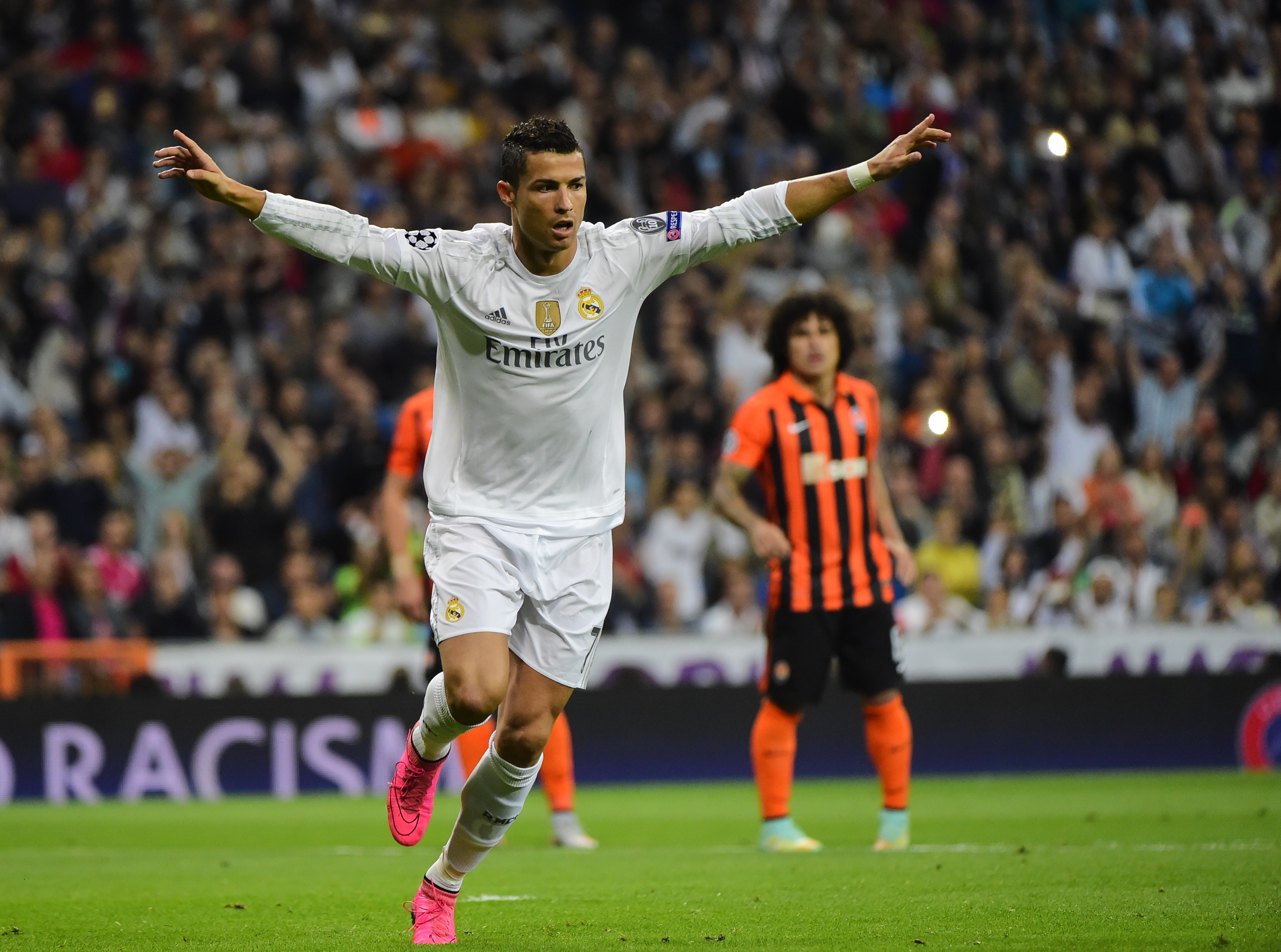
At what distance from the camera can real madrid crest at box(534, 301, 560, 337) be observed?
5.36 m

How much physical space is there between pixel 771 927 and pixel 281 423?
9.74 meters

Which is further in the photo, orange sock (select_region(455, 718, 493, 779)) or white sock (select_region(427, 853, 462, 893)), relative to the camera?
orange sock (select_region(455, 718, 493, 779))

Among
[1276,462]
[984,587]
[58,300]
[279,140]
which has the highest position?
[279,140]

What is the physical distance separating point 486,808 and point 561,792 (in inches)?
123

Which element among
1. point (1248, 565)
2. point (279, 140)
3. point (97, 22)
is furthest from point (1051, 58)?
point (97, 22)

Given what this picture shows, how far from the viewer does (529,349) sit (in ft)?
17.5

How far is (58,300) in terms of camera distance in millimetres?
14430

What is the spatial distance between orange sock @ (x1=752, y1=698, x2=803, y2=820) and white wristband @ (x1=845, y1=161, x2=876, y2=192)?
3.22 meters

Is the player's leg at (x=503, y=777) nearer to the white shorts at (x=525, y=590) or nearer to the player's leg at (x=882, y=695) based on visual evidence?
the white shorts at (x=525, y=590)

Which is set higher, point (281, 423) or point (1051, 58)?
point (1051, 58)

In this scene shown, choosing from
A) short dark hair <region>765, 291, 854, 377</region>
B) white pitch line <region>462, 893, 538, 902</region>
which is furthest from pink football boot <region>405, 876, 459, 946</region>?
short dark hair <region>765, 291, 854, 377</region>

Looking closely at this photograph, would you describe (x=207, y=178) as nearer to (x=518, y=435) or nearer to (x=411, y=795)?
(x=518, y=435)

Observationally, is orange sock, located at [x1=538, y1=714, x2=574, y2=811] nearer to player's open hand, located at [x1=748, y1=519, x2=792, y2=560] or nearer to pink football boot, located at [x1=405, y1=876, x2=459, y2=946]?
player's open hand, located at [x1=748, y1=519, x2=792, y2=560]

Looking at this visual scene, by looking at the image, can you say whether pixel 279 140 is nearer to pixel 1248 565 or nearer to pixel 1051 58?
pixel 1051 58
